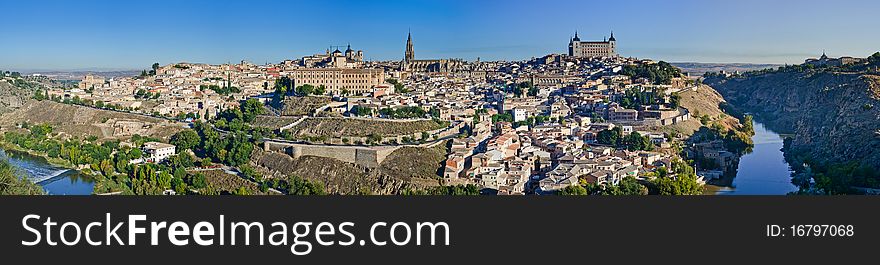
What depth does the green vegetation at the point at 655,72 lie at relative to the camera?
53.9 feet

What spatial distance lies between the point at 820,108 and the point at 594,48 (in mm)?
9094

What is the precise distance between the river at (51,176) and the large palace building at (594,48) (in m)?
14.3

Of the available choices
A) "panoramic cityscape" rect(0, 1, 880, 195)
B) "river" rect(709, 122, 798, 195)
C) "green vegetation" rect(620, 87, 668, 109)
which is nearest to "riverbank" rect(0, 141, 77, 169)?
"panoramic cityscape" rect(0, 1, 880, 195)

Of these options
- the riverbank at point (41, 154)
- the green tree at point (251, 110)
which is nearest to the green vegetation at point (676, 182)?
the green tree at point (251, 110)

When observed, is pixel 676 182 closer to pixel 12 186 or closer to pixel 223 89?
pixel 12 186

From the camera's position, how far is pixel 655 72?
16.7m

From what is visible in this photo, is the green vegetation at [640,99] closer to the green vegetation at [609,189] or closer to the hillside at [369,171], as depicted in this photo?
the hillside at [369,171]

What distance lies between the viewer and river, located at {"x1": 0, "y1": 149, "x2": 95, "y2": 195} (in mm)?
9209

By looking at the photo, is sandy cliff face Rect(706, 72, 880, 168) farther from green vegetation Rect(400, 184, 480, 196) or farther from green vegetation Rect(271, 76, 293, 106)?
green vegetation Rect(271, 76, 293, 106)

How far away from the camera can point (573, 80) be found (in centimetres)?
1705

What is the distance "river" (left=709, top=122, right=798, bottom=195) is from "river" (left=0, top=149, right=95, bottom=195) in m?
6.87

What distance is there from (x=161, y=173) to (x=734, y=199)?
6.88 metres

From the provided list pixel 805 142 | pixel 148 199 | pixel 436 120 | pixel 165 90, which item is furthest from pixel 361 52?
pixel 148 199

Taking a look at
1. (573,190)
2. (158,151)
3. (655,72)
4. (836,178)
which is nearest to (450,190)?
(573,190)
